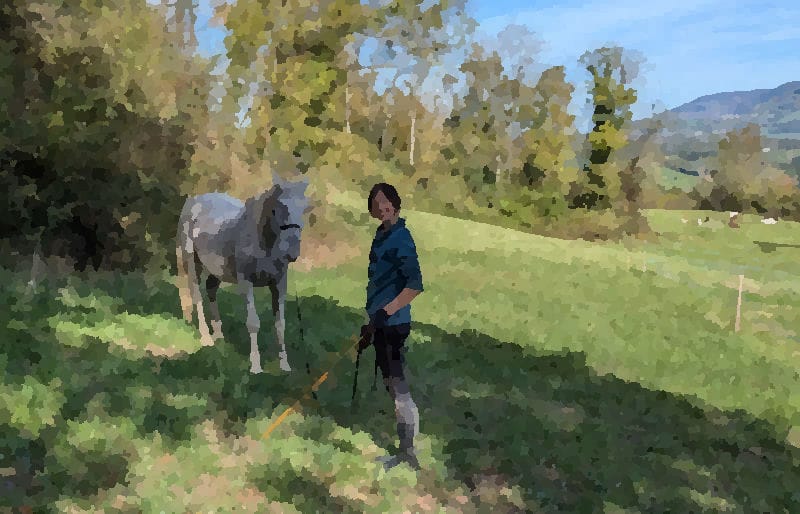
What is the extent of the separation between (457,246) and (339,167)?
11.9ft

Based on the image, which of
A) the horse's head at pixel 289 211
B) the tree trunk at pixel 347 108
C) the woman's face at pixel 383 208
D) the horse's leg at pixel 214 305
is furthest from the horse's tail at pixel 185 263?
the tree trunk at pixel 347 108

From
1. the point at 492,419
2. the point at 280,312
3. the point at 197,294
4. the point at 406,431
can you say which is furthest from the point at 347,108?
the point at 406,431

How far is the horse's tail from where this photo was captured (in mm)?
6578

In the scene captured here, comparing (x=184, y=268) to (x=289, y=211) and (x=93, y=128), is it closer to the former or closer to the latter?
(x=289, y=211)

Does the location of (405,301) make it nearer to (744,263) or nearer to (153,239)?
(153,239)

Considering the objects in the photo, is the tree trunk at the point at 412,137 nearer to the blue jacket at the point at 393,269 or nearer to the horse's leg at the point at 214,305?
the horse's leg at the point at 214,305

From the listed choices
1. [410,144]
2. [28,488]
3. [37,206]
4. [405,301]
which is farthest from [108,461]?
[410,144]

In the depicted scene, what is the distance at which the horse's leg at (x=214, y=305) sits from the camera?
6.59m


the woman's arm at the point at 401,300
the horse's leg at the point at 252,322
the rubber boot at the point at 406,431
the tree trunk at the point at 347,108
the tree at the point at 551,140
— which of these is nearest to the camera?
the woman's arm at the point at 401,300

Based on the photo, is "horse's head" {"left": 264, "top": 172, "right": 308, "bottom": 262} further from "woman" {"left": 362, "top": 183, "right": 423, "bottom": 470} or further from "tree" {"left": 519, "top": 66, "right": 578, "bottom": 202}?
"tree" {"left": 519, "top": 66, "right": 578, "bottom": 202}

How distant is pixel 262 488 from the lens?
3809 mm

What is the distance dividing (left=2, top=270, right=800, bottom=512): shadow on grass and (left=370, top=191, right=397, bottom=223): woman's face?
166cm

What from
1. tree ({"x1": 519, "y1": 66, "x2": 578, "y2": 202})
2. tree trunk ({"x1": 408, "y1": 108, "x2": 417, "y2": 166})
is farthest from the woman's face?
tree ({"x1": 519, "y1": 66, "x2": 578, "y2": 202})

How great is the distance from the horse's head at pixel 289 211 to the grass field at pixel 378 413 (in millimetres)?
1247
